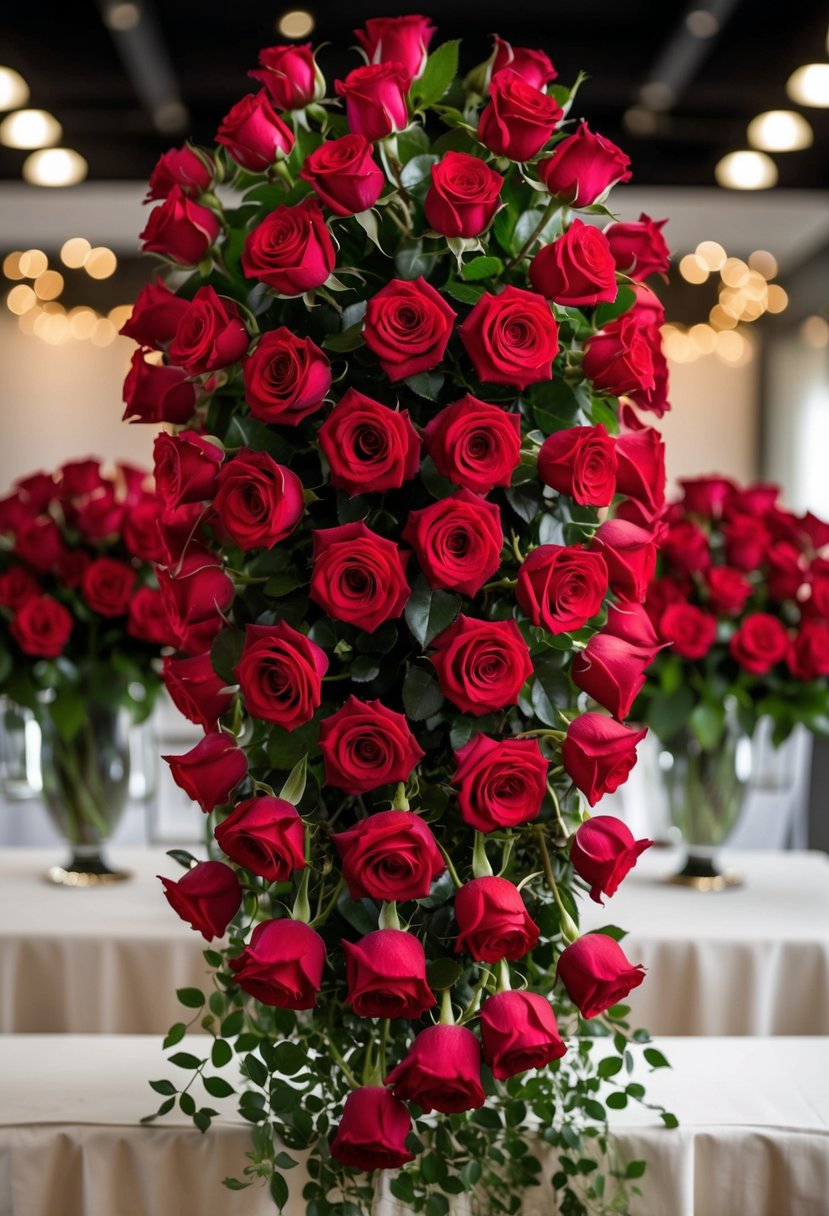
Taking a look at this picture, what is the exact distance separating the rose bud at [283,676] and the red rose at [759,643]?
1031 millimetres

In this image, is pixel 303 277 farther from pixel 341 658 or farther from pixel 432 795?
pixel 432 795

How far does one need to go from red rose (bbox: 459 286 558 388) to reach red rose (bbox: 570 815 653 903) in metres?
0.34

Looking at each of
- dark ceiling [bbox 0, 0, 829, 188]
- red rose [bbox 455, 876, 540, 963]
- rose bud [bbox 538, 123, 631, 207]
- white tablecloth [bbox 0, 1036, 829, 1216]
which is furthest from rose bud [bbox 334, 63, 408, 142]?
dark ceiling [bbox 0, 0, 829, 188]

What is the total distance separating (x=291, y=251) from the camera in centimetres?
98

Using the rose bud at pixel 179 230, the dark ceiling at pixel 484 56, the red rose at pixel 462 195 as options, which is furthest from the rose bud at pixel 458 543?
the dark ceiling at pixel 484 56

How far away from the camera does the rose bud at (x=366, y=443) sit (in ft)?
3.15

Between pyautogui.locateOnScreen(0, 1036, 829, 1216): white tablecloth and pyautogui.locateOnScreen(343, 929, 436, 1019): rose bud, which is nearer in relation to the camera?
pyautogui.locateOnScreen(343, 929, 436, 1019): rose bud

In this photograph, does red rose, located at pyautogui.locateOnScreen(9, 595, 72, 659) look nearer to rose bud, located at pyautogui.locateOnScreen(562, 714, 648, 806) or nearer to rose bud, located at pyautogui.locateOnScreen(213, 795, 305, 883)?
rose bud, located at pyautogui.locateOnScreen(213, 795, 305, 883)

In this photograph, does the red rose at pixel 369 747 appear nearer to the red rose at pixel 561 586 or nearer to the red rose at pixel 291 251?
the red rose at pixel 561 586

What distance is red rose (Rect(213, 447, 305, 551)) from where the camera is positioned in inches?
38.6

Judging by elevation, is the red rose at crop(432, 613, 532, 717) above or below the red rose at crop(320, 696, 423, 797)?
above

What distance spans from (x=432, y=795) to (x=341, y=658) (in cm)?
13

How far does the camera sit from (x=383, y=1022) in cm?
106

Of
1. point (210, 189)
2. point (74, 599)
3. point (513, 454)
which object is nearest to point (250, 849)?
point (513, 454)
